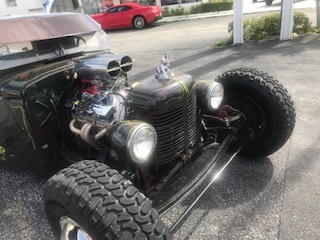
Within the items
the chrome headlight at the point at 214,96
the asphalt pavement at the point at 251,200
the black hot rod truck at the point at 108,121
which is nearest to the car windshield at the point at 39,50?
the black hot rod truck at the point at 108,121

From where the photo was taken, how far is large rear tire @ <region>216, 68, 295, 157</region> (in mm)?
2889

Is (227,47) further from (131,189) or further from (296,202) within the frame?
(131,189)

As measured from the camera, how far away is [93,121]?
8.79 feet

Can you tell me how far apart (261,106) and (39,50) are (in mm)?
2343

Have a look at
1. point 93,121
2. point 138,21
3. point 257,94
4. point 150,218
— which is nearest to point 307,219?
point 257,94

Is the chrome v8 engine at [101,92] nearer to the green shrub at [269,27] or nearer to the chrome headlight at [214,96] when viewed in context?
the chrome headlight at [214,96]

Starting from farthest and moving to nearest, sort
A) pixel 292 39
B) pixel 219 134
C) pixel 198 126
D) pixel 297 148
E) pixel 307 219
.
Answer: pixel 292 39 → pixel 297 148 → pixel 219 134 → pixel 198 126 → pixel 307 219

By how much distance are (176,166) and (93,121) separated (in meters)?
0.82

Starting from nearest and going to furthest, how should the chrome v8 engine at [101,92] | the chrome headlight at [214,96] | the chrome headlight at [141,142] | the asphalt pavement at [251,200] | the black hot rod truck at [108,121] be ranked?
the black hot rod truck at [108,121]
the chrome headlight at [141,142]
the asphalt pavement at [251,200]
the chrome v8 engine at [101,92]
the chrome headlight at [214,96]

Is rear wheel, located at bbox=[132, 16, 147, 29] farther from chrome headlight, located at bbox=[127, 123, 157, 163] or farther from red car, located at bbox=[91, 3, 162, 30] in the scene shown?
chrome headlight, located at bbox=[127, 123, 157, 163]

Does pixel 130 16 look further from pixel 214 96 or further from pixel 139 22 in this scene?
pixel 214 96

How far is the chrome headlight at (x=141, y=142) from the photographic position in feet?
6.69

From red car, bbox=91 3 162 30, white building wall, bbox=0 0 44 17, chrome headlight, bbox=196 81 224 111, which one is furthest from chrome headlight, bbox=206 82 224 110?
white building wall, bbox=0 0 44 17

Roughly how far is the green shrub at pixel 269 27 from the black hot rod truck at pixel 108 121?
647 centimetres
